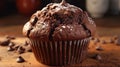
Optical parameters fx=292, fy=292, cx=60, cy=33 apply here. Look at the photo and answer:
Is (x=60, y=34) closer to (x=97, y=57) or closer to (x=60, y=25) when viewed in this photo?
(x=60, y=25)

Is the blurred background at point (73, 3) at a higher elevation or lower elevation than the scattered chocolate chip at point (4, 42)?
higher

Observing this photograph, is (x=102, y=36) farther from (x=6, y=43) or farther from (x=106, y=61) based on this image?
(x=6, y=43)

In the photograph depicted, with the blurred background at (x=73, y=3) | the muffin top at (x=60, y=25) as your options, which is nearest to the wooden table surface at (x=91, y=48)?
the blurred background at (x=73, y=3)

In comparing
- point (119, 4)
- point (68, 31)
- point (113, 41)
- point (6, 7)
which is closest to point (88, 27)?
point (68, 31)

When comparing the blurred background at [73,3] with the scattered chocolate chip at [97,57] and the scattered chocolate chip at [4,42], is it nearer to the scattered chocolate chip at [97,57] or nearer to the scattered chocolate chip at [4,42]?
the scattered chocolate chip at [4,42]

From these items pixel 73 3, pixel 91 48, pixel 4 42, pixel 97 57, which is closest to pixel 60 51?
pixel 97 57

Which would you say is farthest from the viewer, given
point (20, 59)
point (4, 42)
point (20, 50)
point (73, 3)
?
point (73, 3)
